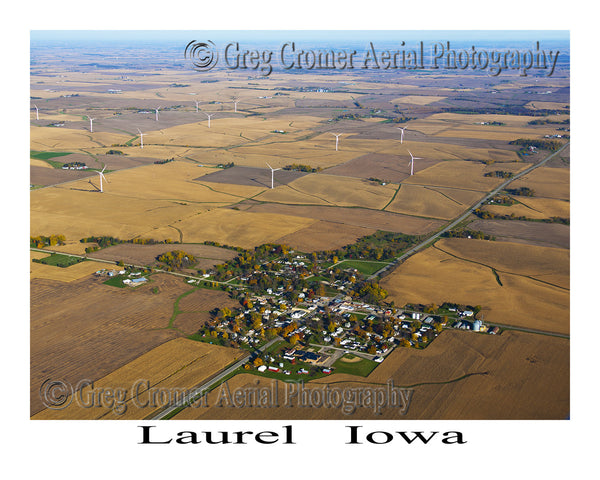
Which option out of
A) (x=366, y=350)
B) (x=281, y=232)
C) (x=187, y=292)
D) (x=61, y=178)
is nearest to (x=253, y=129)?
(x=61, y=178)

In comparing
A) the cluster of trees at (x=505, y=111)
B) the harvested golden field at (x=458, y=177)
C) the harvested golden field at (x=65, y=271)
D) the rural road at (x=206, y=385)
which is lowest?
the rural road at (x=206, y=385)

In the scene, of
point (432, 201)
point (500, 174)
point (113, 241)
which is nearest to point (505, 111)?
point (500, 174)

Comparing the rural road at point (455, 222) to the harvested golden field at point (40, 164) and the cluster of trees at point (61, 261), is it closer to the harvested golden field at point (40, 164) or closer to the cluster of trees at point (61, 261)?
the cluster of trees at point (61, 261)

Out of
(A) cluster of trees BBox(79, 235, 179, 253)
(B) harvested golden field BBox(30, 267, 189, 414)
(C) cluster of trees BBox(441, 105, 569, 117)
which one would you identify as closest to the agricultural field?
(A) cluster of trees BBox(79, 235, 179, 253)

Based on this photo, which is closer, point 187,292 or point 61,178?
point 187,292

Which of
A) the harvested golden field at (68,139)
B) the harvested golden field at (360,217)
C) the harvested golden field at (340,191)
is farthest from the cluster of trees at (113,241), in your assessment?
the harvested golden field at (68,139)

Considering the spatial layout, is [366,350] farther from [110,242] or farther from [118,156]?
[118,156]

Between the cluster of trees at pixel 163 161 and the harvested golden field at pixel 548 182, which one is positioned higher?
the cluster of trees at pixel 163 161
